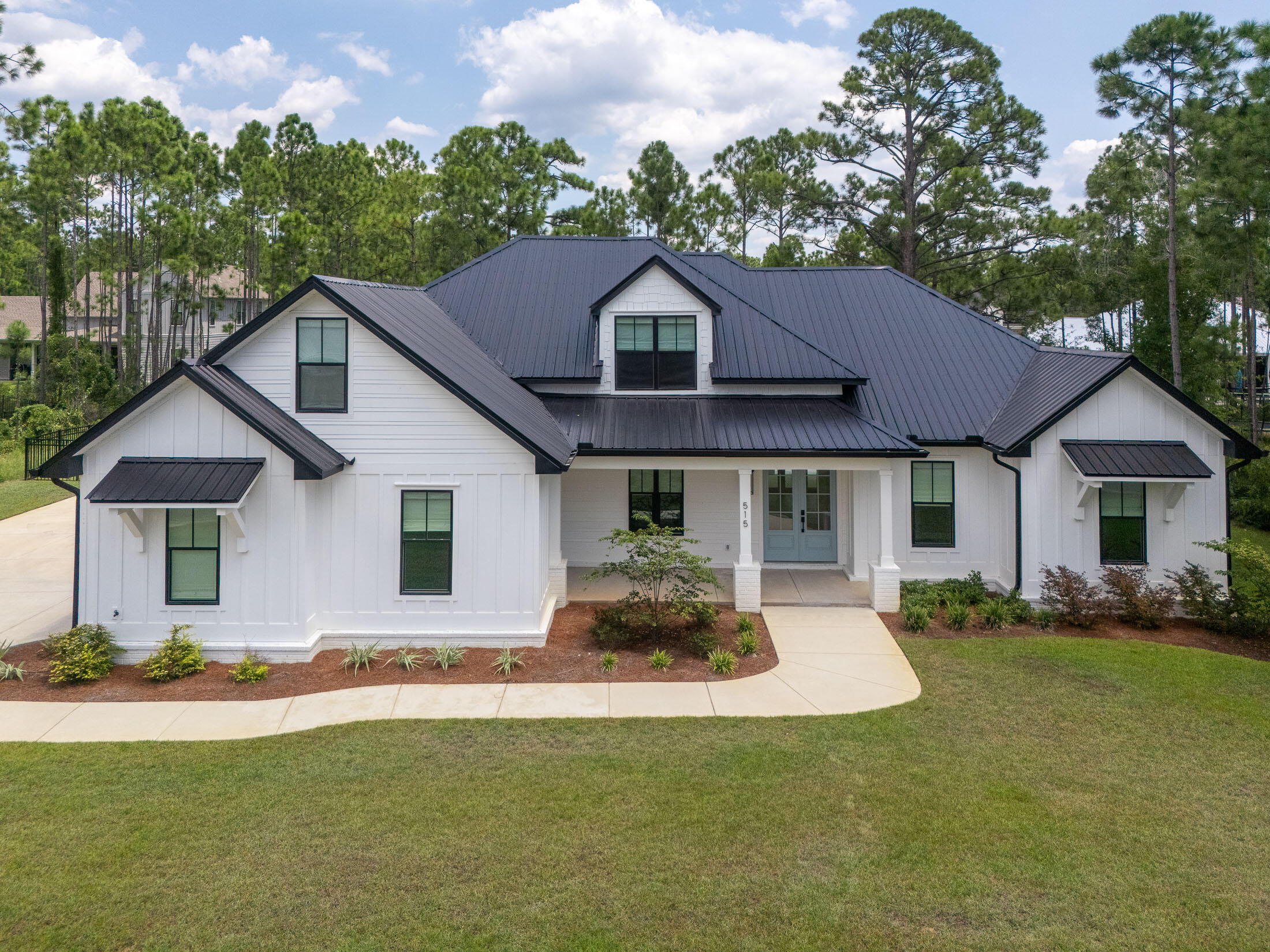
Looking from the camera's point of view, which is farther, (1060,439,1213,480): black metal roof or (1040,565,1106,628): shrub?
(1060,439,1213,480): black metal roof

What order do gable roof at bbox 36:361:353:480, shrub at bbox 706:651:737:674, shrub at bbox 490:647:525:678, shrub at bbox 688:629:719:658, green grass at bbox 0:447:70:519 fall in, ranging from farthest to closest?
green grass at bbox 0:447:70:519 < shrub at bbox 688:629:719:658 < shrub at bbox 706:651:737:674 < shrub at bbox 490:647:525:678 < gable roof at bbox 36:361:353:480

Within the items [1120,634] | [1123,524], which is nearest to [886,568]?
[1120,634]

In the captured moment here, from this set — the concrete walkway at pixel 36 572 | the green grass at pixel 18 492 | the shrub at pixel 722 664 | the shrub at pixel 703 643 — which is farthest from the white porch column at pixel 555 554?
the green grass at pixel 18 492

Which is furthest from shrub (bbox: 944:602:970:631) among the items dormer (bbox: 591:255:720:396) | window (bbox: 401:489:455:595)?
window (bbox: 401:489:455:595)

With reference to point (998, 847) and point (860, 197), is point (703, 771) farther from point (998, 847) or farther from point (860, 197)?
point (860, 197)

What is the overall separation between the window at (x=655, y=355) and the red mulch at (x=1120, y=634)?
636 centimetres

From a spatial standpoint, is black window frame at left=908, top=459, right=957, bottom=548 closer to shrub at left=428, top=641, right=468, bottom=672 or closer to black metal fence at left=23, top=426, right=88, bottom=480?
shrub at left=428, top=641, right=468, bottom=672

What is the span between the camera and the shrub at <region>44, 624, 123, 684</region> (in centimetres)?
1102

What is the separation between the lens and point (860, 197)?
112 feet

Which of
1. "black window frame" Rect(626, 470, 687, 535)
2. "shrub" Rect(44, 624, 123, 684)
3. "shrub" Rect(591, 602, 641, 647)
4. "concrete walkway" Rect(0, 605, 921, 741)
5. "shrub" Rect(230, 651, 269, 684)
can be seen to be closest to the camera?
"concrete walkway" Rect(0, 605, 921, 741)

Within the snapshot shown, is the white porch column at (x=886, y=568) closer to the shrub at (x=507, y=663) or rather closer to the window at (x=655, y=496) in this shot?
the window at (x=655, y=496)

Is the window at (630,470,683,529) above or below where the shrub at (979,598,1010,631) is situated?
above

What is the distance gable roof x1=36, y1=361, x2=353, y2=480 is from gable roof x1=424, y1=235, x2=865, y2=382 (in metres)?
5.74

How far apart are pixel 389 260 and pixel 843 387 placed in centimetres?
2376
